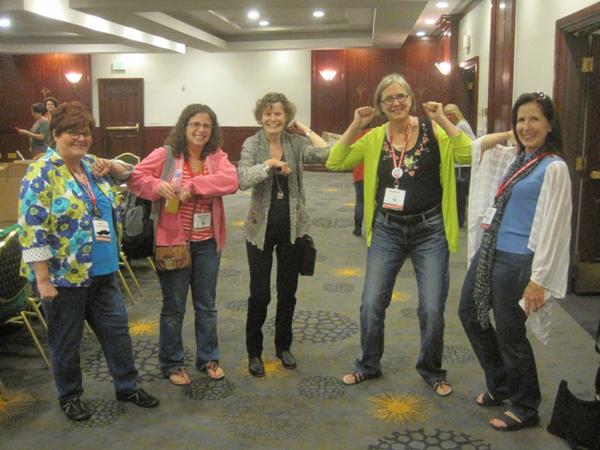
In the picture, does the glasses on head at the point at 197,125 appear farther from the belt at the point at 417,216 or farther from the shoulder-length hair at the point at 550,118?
the shoulder-length hair at the point at 550,118

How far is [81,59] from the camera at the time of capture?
15.4 meters

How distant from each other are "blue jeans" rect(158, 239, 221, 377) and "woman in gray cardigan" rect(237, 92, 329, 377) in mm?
203

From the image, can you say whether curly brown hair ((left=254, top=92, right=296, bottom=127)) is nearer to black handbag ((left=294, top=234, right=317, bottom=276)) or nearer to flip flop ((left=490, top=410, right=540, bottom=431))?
black handbag ((left=294, top=234, right=317, bottom=276))

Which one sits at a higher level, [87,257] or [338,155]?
[338,155]

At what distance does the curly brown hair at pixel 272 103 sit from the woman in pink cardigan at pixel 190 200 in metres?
0.22

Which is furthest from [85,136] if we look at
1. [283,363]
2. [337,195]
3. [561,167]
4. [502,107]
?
[337,195]

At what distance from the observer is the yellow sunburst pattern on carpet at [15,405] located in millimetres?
2787

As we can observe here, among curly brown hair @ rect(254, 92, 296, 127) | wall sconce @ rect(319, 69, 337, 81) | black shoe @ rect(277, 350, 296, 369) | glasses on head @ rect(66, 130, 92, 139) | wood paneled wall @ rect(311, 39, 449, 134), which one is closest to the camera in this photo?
glasses on head @ rect(66, 130, 92, 139)

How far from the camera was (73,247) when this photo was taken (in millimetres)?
2496

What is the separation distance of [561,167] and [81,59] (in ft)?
49.9

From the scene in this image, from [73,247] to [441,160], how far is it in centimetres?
165

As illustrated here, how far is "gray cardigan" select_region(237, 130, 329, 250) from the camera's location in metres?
2.91

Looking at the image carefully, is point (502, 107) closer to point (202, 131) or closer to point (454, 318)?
point (454, 318)

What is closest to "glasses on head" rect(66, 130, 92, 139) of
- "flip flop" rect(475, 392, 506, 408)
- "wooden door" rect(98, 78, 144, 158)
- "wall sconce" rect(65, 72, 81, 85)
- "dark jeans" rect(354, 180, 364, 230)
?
"flip flop" rect(475, 392, 506, 408)
